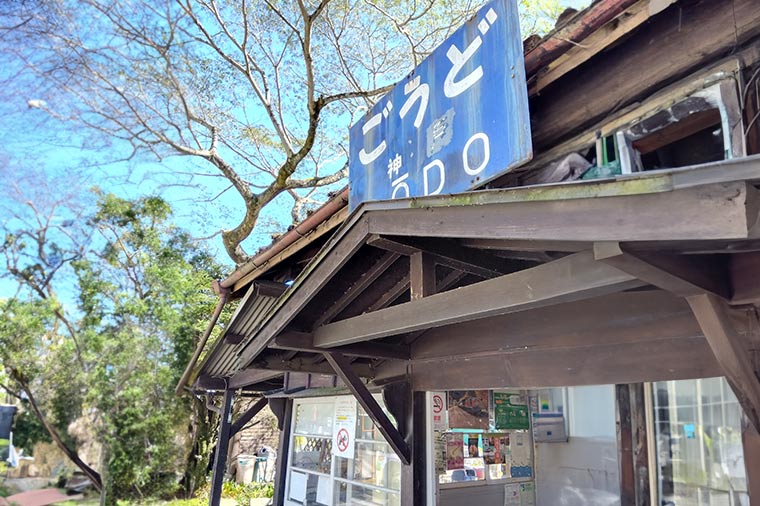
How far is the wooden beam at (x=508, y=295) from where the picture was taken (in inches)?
70.1

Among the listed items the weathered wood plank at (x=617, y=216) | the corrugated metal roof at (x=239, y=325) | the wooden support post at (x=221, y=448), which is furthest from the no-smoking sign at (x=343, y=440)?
the weathered wood plank at (x=617, y=216)

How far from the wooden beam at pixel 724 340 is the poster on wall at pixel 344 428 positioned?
14.2ft

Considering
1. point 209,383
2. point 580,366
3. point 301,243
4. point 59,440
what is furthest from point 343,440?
point 59,440

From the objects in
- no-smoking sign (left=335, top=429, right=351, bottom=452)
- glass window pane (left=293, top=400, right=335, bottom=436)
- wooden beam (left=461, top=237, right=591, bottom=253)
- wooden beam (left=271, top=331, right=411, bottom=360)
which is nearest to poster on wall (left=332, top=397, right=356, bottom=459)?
no-smoking sign (left=335, top=429, right=351, bottom=452)

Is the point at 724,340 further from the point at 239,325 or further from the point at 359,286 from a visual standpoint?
the point at 239,325

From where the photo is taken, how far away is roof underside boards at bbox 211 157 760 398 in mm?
1360

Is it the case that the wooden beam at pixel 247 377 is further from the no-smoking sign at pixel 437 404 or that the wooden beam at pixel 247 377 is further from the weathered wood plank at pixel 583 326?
the weathered wood plank at pixel 583 326

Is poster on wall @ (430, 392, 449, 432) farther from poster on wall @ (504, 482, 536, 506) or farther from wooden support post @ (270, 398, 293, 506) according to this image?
wooden support post @ (270, 398, 293, 506)

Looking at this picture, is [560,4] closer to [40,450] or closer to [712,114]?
[712,114]

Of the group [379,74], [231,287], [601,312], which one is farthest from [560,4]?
[601,312]

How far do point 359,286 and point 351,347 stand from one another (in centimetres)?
56

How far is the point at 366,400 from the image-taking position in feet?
12.3

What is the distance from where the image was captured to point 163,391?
11711 millimetres

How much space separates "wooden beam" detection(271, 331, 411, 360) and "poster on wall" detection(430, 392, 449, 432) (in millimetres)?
524
